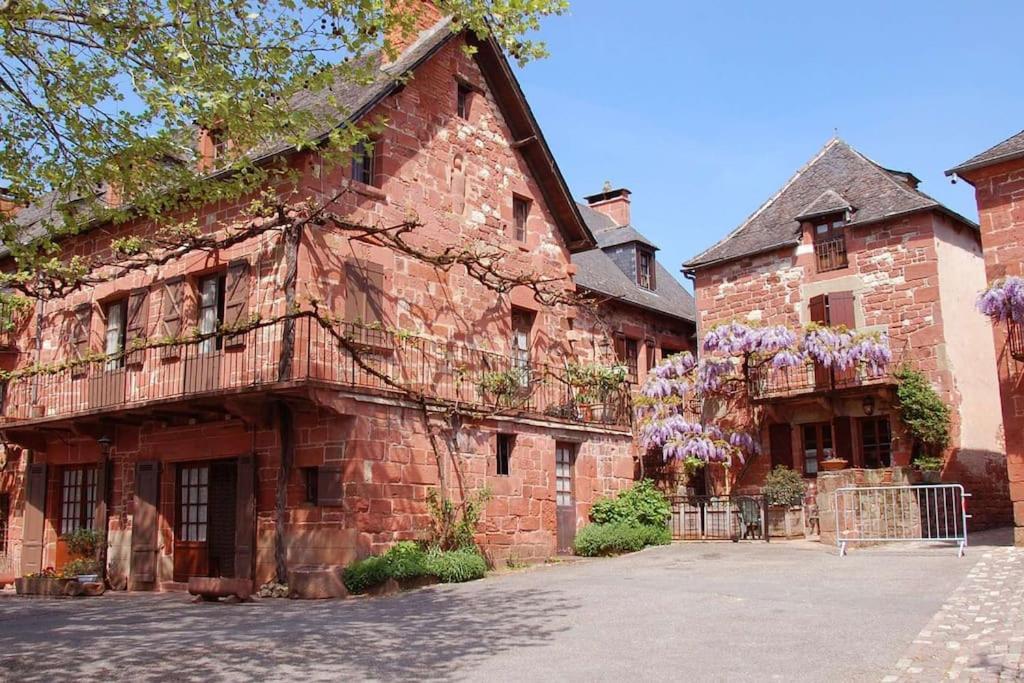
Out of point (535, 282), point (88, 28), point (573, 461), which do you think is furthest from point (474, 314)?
point (88, 28)

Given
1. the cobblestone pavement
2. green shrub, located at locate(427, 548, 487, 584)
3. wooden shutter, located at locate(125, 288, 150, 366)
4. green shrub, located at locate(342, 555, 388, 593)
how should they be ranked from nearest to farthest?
the cobblestone pavement → green shrub, located at locate(342, 555, 388, 593) → green shrub, located at locate(427, 548, 487, 584) → wooden shutter, located at locate(125, 288, 150, 366)

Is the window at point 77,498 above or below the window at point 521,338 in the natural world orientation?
below

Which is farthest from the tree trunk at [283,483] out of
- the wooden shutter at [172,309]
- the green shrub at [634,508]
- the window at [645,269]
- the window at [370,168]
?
the window at [645,269]

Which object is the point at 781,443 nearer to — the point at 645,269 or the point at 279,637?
the point at 645,269

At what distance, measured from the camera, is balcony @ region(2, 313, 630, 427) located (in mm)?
14859

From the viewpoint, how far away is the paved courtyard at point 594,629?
8.08 m

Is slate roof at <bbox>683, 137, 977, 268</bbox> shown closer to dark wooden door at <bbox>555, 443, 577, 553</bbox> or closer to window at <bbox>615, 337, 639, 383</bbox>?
window at <bbox>615, 337, 639, 383</bbox>

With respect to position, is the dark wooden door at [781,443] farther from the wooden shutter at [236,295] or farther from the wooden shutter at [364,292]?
the wooden shutter at [236,295]

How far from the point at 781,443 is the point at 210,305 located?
13802 millimetres

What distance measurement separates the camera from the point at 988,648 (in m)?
8.30

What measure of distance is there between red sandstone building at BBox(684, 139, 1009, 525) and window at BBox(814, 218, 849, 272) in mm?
24

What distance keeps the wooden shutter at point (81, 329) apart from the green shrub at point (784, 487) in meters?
13.1

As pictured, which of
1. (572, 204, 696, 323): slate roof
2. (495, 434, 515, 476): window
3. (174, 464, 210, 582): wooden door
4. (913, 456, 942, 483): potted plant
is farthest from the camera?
(572, 204, 696, 323): slate roof

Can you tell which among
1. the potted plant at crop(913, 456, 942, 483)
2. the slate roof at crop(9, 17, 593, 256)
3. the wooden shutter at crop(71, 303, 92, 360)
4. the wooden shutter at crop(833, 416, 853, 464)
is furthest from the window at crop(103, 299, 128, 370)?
the potted plant at crop(913, 456, 942, 483)
